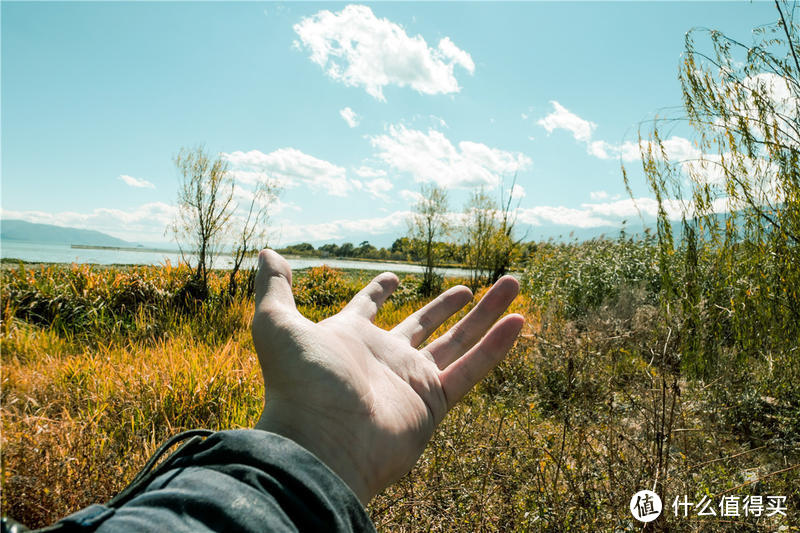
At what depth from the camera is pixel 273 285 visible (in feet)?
4.53

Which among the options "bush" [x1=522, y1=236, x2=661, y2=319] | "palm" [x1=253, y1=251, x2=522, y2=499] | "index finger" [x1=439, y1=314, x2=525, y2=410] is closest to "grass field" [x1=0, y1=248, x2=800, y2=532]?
"index finger" [x1=439, y1=314, x2=525, y2=410]

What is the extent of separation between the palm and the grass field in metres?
0.67

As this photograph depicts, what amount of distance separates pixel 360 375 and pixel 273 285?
424 mm

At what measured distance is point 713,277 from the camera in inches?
150

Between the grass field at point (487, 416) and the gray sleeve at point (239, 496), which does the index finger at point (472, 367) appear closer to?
the grass field at point (487, 416)

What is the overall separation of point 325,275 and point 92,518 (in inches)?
427

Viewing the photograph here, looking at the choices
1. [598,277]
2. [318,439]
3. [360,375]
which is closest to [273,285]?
[360,375]

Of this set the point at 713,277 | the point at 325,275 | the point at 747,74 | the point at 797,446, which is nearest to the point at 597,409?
the point at 797,446

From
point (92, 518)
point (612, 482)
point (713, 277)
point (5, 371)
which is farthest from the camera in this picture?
point (5, 371)

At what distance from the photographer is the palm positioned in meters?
1.17

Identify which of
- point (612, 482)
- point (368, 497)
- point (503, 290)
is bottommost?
point (612, 482)

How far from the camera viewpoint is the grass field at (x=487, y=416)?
2090 millimetres

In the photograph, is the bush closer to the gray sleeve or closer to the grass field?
the grass field

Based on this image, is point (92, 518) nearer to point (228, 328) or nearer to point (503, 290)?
point (503, 290)
